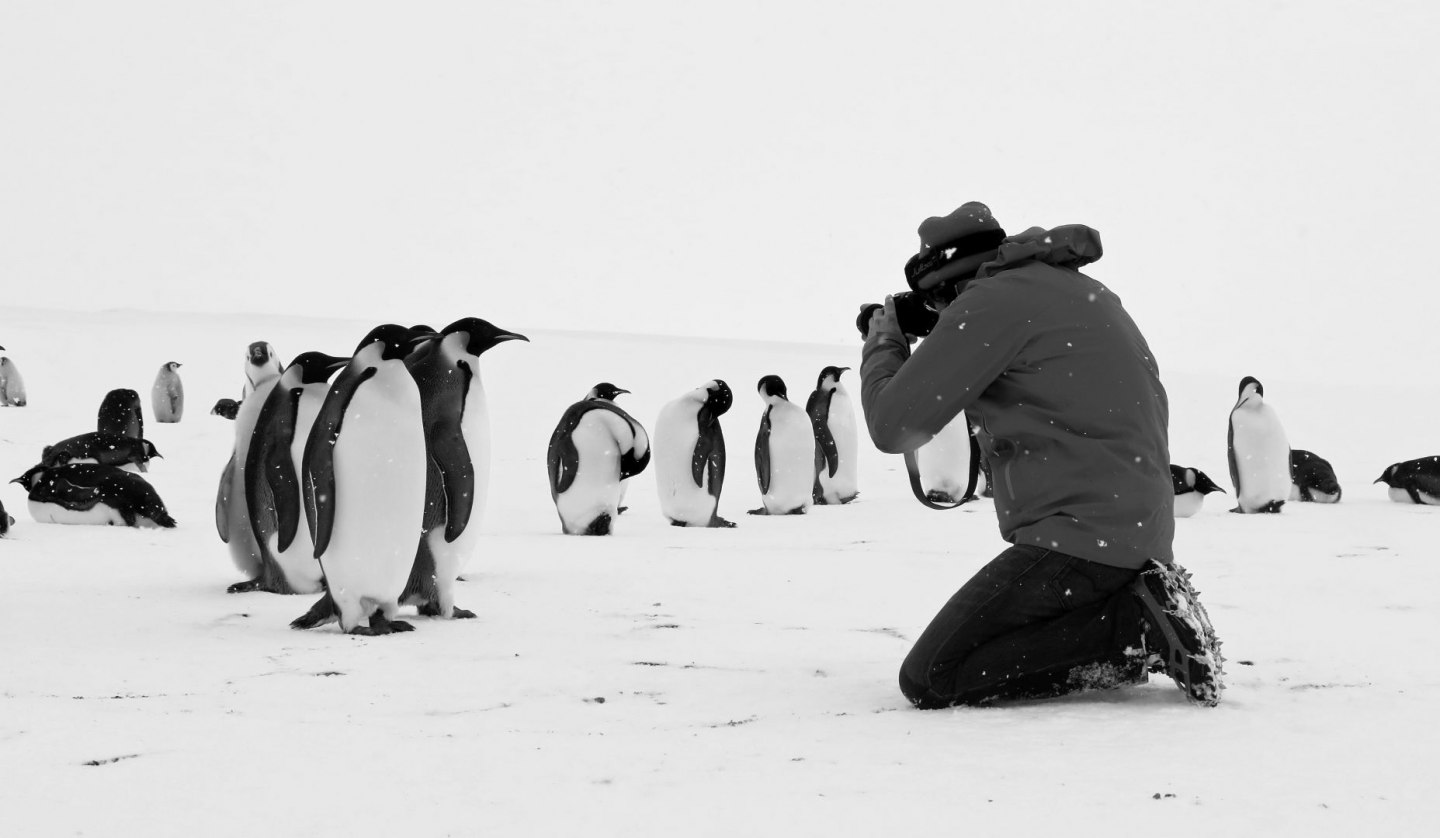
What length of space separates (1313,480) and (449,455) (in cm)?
833

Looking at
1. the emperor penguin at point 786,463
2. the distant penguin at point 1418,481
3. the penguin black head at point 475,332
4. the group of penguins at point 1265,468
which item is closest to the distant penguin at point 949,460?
the emperor penguin at point 786,463

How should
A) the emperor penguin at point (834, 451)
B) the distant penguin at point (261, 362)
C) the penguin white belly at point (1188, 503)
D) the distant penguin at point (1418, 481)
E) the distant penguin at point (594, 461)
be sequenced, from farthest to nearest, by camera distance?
the emperor penguin at point (834, 451), the distant penguin at point (1418, 481), the penguin white belly at point (1188, 503), the distant penguin at point (594, 461), the distant penguin at point (261, 362)

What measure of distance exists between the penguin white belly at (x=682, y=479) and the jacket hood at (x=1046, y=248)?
5.63 metres

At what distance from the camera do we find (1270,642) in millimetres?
3719

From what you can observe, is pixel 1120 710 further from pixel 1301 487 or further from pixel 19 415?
pixel 19 415

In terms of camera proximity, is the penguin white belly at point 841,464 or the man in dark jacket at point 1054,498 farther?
the penguin white belly at point 841,464

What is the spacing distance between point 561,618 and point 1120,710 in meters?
2.07

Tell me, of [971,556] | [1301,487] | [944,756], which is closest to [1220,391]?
[1301,487]

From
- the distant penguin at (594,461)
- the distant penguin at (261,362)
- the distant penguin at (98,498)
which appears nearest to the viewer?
the distant penguin at (261,362)

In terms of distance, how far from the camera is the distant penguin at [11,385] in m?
17.4

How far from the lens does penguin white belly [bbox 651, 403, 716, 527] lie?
8617mm

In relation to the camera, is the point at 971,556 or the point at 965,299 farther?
the point at 971,556

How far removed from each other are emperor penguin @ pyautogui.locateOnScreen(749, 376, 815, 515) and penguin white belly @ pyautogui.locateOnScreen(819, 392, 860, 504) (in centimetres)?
119

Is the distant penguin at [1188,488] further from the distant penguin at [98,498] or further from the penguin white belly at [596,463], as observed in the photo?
the distant penguin at [98,498]
